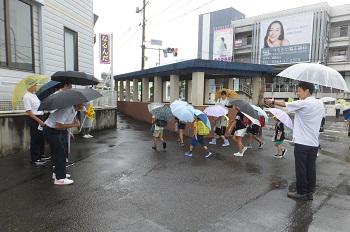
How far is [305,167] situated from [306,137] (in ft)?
1.64

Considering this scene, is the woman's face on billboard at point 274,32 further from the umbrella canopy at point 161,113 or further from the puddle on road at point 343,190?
the puddle on road at point 343,190

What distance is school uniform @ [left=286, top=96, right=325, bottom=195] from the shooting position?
4.75 m

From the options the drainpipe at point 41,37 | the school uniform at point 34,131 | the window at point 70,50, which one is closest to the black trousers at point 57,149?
the school uniform at point 34,131

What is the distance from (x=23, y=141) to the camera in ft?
26.1

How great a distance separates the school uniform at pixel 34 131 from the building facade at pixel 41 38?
6.19 ft

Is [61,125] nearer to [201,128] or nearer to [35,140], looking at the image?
[35,140]

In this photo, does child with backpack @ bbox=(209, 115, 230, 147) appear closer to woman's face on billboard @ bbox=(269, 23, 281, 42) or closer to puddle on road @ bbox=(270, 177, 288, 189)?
puddle on road @ bbox=(270, 177, 288, 189)

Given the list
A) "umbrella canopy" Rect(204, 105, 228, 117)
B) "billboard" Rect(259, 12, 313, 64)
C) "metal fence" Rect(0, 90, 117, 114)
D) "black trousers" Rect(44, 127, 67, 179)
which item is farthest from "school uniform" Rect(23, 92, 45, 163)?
"billboard" Rect(259, 12, 313, 64)

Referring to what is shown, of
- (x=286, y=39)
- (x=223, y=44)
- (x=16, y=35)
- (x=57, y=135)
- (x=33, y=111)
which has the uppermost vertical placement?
(x=223, y=44)

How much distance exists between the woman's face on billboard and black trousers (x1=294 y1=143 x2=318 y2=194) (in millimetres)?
38301

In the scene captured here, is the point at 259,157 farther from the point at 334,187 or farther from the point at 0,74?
the point at 0,74

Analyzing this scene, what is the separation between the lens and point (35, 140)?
21.6 feet

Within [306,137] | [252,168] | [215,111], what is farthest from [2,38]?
[306,137]

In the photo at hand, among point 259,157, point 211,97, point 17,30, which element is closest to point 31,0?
point 17,30
